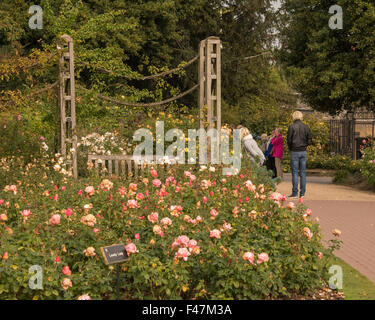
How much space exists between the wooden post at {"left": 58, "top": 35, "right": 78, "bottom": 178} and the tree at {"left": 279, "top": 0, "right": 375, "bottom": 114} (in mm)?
8988

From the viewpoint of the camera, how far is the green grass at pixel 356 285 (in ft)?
18.0

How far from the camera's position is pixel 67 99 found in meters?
12.2

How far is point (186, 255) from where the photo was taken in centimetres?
467

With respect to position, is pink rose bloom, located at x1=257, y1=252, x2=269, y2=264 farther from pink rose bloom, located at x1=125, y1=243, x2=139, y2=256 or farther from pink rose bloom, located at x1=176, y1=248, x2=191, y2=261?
pink rose bloom, located at x1=125, y1=243, x2=139, y2=256

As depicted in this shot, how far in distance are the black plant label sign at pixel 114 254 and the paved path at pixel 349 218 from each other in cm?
298

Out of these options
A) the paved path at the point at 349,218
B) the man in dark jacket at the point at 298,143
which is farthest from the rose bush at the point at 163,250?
the man in dark jacket at the point at 298,143

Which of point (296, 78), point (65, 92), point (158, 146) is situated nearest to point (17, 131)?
point (65, 92)

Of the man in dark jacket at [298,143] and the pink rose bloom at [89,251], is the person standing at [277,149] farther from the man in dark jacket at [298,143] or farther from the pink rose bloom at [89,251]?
the pink rose bloom at [89,251]

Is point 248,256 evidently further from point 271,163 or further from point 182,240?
point 271,163

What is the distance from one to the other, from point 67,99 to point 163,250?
25.4ft

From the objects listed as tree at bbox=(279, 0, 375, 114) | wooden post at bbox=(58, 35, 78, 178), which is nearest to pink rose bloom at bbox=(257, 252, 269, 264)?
wooden post at bbox=(58, 35, 78, 178)

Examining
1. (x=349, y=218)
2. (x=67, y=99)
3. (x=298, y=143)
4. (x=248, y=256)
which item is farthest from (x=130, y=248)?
(x=298, y=143)

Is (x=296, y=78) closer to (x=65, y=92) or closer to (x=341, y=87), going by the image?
(x=341, y=87)

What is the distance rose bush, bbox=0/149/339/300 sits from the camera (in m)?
4.68
